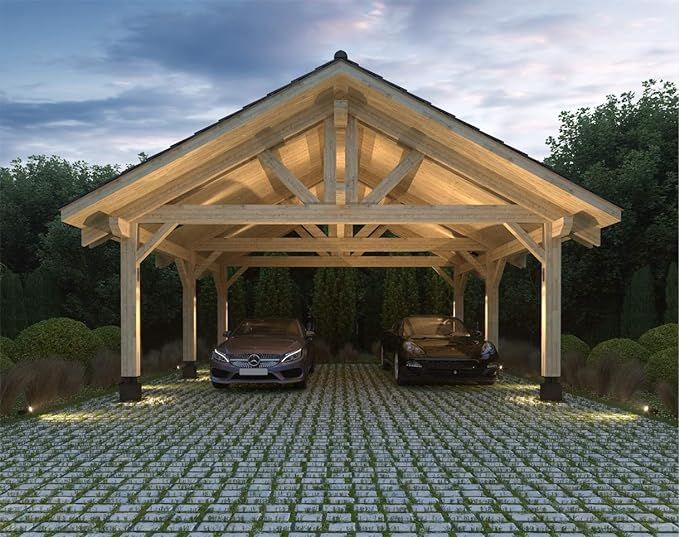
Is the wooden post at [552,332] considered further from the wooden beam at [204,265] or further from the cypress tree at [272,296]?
the cypress tree at [272,296]

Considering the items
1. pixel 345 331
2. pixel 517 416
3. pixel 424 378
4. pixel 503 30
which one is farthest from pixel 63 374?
pixel 345 331

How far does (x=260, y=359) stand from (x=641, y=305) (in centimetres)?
1309

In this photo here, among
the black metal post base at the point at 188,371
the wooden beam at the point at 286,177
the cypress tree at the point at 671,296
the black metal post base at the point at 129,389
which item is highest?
the wooden beam at the point at 286,177

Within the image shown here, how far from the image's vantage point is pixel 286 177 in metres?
11.0

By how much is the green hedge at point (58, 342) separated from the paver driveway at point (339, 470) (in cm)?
315

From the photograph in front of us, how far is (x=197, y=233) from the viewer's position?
15422mm

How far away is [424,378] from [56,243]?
1532 centimetres

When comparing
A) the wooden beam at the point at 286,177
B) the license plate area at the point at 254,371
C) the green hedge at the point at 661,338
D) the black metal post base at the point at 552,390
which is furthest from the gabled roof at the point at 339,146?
the green hedge at the point at 661,338

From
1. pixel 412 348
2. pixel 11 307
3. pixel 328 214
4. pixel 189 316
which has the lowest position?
pixel 412 348

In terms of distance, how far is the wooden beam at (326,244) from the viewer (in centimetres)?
1596

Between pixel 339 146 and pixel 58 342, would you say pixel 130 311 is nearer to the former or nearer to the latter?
pixel 58 342

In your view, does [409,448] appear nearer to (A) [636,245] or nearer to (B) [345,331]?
(B) [345,331]

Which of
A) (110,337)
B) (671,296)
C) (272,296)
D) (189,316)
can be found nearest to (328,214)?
(189,316)

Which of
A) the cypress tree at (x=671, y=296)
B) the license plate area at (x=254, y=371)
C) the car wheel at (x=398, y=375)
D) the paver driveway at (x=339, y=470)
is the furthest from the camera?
the cypress tree at (x=671, y=296)
